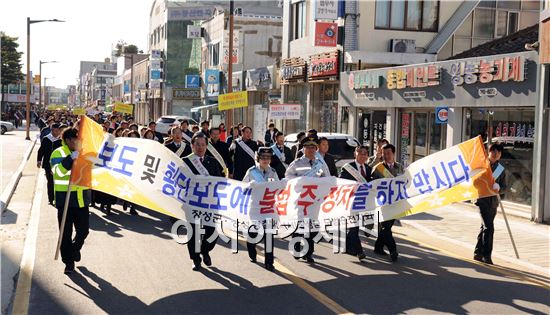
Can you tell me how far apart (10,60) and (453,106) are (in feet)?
227

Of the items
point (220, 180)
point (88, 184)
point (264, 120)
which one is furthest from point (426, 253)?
point (264, 120)

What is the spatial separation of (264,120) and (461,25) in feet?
43.1

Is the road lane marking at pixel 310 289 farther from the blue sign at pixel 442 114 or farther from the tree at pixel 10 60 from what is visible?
the tree at pixel 10 60

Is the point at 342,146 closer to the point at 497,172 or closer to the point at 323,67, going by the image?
the point at 497,172

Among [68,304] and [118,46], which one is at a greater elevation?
[118,46]

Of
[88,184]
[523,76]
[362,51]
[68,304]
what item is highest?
[362,51]

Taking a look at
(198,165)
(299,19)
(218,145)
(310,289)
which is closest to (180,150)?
(218,145)

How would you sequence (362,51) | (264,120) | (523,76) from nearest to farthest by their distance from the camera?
(523,76), (362,51), (264,120)

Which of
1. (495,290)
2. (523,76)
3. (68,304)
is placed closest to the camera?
(68,304)

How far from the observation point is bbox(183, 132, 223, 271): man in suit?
9227mm

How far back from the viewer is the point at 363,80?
77.0ft

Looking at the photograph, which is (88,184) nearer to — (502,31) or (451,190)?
(451,190)

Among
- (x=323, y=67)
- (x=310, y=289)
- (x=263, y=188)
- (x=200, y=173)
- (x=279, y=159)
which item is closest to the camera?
(x=310, y=289)

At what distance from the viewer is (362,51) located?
26984mm
